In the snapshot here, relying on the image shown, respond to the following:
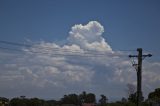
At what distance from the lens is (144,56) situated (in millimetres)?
52625

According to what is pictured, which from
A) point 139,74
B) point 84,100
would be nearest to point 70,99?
point 84,100

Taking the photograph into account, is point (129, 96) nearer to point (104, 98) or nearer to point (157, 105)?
point (157, 105)

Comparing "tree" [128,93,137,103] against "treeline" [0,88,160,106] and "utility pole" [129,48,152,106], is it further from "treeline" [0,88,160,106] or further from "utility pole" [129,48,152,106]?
"utility pole" [129,48,152,106]

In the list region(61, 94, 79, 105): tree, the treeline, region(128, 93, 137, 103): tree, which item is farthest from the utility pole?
region(61, 94, 79, 105): tree

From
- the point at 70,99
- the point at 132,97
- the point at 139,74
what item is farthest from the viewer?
the point at 70,99

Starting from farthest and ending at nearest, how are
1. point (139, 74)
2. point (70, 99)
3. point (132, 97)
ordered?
Result: point (70, 99), point (132, 97), point (139, 74)

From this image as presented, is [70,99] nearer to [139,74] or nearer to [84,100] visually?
[84,100]

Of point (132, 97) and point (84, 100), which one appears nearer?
point (132, 97)

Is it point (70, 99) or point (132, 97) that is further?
point (70, 99)

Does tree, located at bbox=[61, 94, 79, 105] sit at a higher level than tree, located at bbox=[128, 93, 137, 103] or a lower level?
higher

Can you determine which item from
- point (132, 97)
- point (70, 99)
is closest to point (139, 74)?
point (132, 97)

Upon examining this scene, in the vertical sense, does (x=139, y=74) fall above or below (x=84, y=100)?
below

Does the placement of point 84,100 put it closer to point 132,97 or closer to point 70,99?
point 70,99

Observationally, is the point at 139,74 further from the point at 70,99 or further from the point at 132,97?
the point at 70,99
